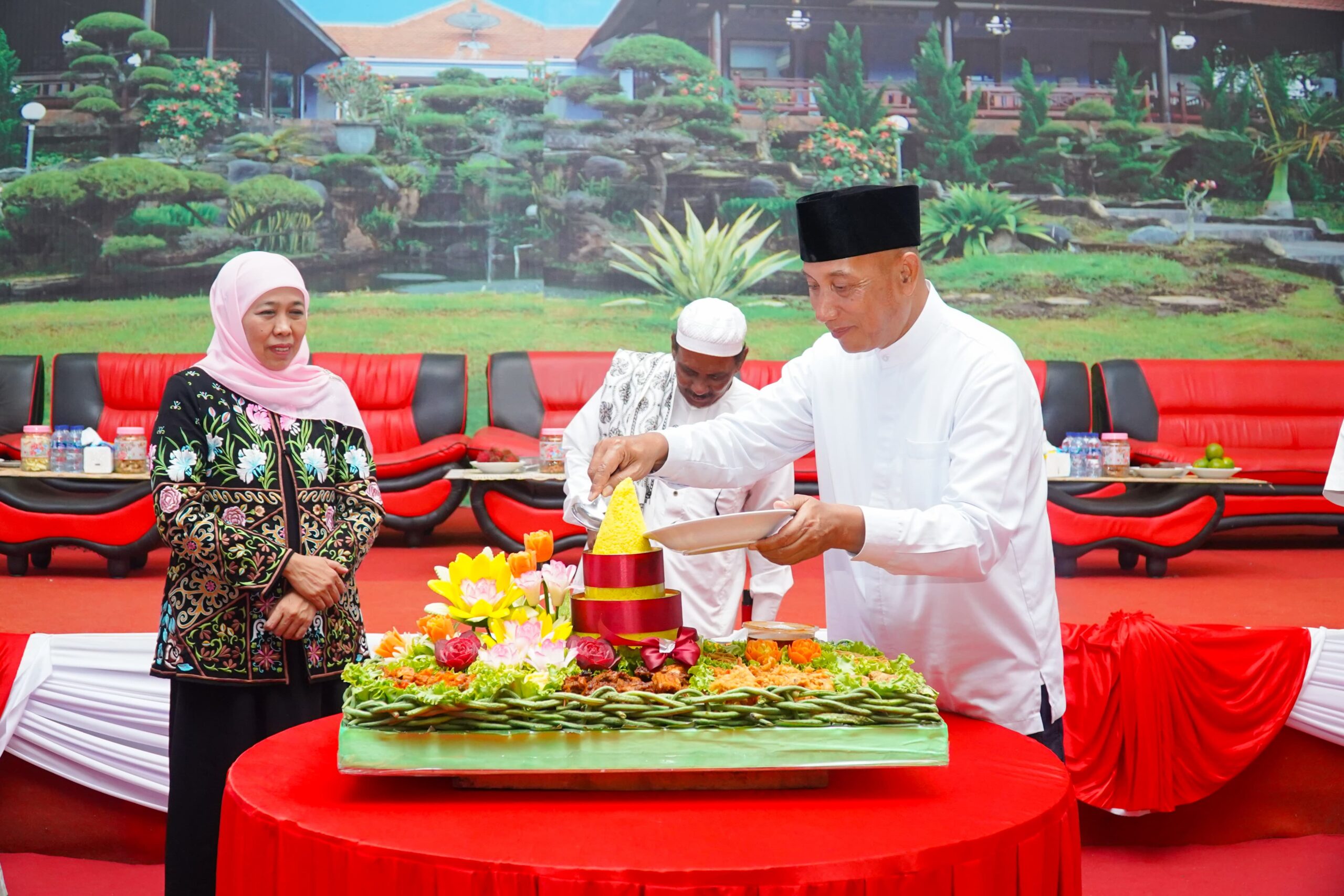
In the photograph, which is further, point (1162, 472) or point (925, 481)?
point (1162, 472)

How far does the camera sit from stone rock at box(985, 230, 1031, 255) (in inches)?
312

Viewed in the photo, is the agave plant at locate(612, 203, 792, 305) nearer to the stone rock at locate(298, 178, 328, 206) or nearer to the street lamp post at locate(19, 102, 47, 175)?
the stone rock at locate(298, 178, 328, 206)

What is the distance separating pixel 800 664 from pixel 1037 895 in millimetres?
374

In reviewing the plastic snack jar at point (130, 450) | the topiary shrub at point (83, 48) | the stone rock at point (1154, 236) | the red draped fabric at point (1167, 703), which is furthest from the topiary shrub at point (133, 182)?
the red draped fabric at point (1167, 703)

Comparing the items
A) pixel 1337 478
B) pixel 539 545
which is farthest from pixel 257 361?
pixel 1337 478

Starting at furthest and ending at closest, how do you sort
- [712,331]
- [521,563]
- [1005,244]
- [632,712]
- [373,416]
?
1. [1005,244]
2. [373,416]
3. [712,331]
4. [521,563]
5. [632,712]

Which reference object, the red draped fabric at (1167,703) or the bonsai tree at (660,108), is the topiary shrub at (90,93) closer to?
the bonsai tree at (660,108)

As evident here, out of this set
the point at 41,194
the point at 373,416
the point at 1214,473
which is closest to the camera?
the point at 1214,473

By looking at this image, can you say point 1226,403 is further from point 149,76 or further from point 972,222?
point 149,76

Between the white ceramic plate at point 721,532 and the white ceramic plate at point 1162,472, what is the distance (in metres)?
4.17

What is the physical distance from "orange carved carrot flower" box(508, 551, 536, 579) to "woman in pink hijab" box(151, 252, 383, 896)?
548mm

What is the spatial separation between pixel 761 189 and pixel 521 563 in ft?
22.0

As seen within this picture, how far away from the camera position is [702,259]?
25.8 ft

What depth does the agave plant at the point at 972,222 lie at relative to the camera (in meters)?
7.93
